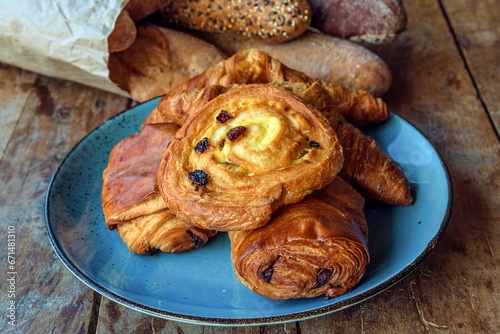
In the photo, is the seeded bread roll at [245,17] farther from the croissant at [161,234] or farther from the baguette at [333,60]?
the croissant at [161,234]

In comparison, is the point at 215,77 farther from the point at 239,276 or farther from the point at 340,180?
the point at 239,276

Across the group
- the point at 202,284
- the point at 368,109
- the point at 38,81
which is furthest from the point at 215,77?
the point at 38,81

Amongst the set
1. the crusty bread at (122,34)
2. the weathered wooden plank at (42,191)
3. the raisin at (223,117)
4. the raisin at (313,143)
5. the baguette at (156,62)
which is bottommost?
the weathered wooden plank at (42,191)

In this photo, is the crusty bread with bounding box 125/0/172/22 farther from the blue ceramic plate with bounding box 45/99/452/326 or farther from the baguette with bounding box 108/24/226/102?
the blue ceramic plate with bounding box 45/99/452/326

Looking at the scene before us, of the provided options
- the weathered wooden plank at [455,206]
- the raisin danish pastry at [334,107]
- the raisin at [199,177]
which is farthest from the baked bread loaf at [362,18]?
the raisin at [199,177]

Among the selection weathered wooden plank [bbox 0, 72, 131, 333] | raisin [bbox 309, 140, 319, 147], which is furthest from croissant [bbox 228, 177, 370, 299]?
weathered wooden plank [bbox 0, 72, 131, 333]
